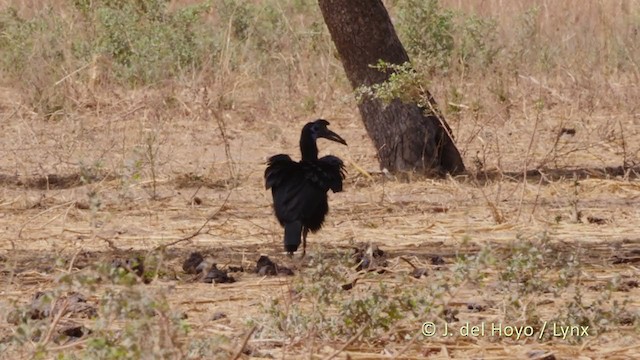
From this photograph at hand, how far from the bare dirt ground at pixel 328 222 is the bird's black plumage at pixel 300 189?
21cm

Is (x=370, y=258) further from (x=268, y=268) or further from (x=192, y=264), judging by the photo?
(x=192, y=264)

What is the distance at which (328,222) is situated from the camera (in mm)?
8750

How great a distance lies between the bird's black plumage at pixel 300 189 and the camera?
7.34 m

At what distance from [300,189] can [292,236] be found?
0.33m

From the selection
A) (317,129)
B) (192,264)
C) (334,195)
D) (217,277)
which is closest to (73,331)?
(217,277)

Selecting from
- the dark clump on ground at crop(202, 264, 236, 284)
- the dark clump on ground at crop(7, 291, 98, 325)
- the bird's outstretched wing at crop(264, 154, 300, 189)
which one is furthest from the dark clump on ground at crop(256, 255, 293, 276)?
the dark clump on ground at crop(7, 291, 98, 325)

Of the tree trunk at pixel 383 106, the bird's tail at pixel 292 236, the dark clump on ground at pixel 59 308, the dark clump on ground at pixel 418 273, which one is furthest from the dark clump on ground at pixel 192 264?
the tree trunk at pixel 383 106

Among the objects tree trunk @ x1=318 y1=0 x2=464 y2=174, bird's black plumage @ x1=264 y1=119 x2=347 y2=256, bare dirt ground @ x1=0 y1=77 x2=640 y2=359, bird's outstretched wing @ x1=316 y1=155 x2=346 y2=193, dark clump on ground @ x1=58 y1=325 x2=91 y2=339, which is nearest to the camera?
bare dirt ground @ x1=0 y1=77 x2=640 y2=359

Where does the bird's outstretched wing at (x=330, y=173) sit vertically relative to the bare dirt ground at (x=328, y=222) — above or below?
above

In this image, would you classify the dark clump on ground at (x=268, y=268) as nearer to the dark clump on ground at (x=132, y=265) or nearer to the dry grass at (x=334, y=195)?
the dry grass at (x=334, y=195)

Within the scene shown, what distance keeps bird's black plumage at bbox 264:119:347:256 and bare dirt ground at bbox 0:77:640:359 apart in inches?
8.1

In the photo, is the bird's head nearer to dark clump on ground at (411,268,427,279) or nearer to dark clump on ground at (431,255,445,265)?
dark clump on ground at (431,255,445,265)

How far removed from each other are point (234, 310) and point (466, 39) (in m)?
8.75

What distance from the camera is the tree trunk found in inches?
400
